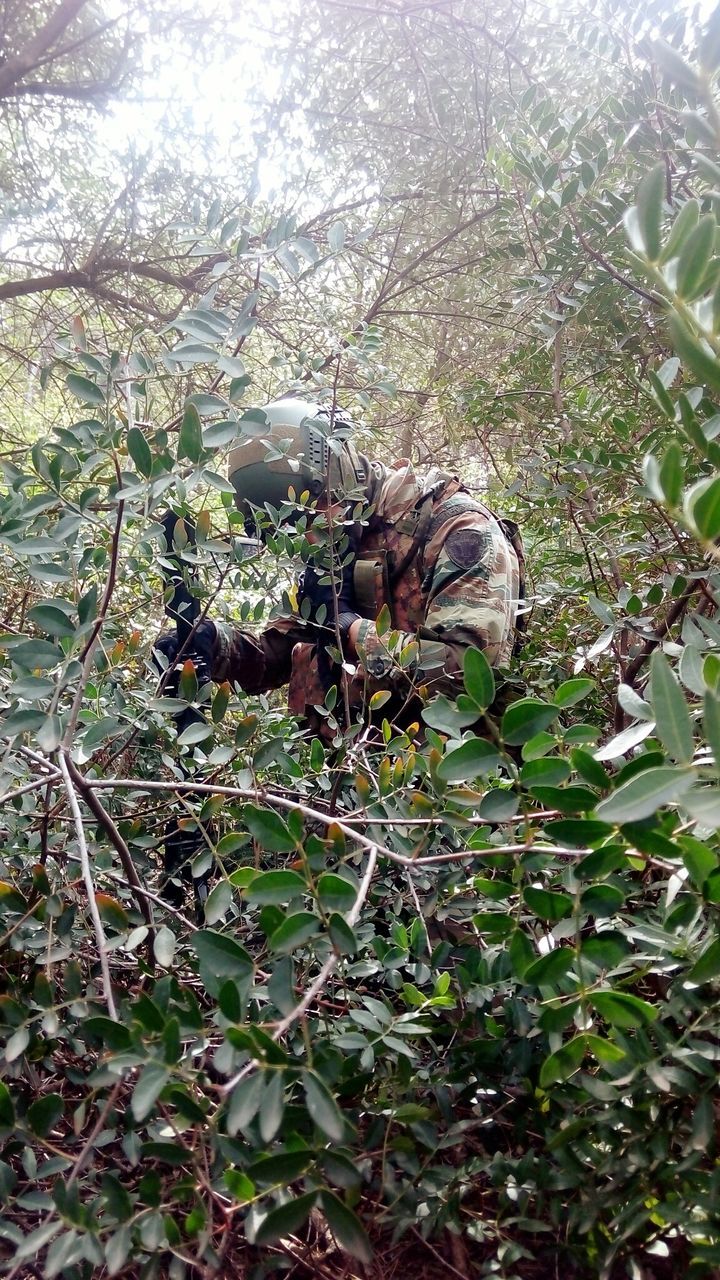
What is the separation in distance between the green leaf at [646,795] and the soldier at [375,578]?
101 cm

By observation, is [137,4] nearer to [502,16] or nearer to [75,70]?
[75,70]

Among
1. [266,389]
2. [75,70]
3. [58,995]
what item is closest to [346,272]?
[266,389]

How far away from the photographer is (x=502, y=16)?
90.1 inches

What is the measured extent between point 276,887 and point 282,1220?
147 mm

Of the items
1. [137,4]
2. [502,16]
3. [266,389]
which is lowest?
[266,389]

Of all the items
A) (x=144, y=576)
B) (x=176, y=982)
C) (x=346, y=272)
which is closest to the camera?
(x=176, y=982)

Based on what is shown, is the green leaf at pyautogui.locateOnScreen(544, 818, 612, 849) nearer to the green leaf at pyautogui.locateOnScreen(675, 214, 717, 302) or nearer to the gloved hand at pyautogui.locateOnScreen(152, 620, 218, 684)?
the green leaf at pyautogui.locateOnScreen(675, 214, 717, 302)

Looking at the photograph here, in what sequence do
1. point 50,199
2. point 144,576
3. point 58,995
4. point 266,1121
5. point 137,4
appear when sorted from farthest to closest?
point 137,4 → point 50,199 → point 144,576 → point 58,995 → point 266,1121

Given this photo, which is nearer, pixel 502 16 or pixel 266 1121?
pixel 266 1121

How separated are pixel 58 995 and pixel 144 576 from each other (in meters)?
0.86

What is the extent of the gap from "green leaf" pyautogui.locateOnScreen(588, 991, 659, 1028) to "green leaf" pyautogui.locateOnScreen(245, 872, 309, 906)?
16 cm

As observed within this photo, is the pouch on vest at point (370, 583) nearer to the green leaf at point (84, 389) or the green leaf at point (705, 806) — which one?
the green leaf at point (84, 389)

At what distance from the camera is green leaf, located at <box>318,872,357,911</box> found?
0.40 meters

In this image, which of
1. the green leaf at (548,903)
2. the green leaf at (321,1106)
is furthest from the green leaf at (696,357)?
the green leaf at (321,1106)
